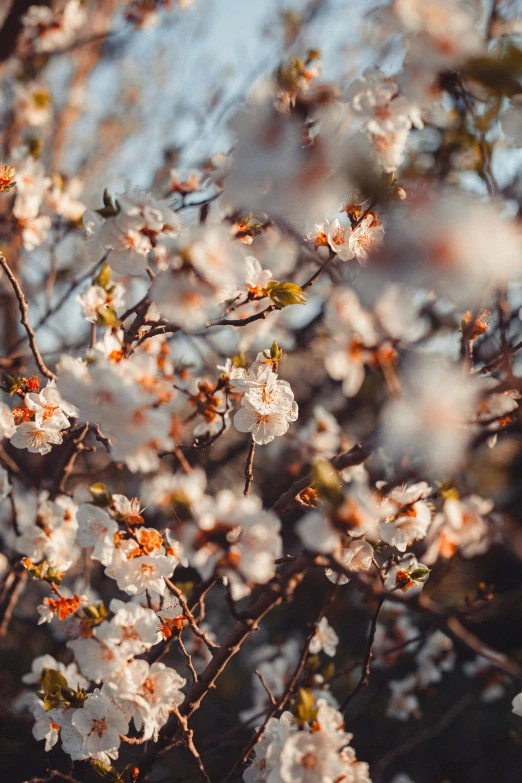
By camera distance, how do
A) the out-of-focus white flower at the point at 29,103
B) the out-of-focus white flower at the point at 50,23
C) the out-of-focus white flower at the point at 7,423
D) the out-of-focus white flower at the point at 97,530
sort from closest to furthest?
the out-of-focus white flower at the point at 97,530
the out-of-focus white flower at the point at 7,423
the out-of-focus white flower at the point at 50,23
the out-of-focus white flower at the point at 29,103

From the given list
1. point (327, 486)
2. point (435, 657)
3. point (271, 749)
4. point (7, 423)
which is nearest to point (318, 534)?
point (327, 486)

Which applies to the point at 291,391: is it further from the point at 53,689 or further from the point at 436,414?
the point at 53,689

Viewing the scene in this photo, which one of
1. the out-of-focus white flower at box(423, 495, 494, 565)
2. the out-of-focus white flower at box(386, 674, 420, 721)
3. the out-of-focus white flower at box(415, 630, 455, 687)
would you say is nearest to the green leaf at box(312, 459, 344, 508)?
the out-of-focus white flower at box(423, 495, 494, 565)

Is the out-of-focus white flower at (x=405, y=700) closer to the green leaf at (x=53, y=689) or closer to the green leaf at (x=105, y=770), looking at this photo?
the green leaf at (x=105, y=770)

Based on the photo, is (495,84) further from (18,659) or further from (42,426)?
(18,659)

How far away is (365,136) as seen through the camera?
1130 mm

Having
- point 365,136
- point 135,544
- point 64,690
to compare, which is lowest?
point 64,690

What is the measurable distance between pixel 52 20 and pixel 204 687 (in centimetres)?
351

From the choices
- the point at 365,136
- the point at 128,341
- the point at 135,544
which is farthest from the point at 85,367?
the point at 365,136

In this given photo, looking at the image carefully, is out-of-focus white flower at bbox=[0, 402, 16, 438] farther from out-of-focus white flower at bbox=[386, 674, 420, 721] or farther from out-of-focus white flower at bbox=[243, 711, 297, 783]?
out-of-focus white flower at bbox=[386, 674, 420, 721]

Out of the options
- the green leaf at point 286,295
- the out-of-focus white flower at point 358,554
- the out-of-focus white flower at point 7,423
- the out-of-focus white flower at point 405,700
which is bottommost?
the out-of-focus white flower at point 405,700

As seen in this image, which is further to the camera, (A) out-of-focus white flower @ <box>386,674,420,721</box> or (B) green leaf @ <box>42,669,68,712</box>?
(A) out-of-focus white flower @ <box>386,674,420,721</box>

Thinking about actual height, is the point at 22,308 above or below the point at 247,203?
below

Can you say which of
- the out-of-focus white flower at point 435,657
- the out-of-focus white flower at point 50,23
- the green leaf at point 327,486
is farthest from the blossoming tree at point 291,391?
the out-of-focus white flower at point 50,23
